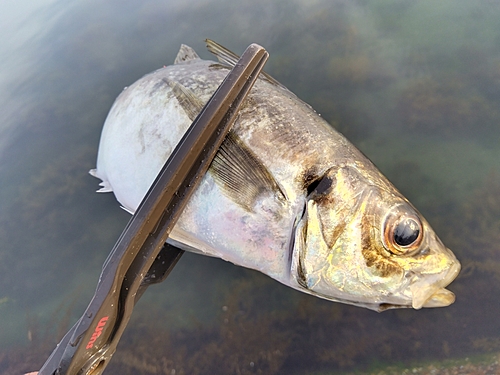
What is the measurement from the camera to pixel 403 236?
127 centimetres

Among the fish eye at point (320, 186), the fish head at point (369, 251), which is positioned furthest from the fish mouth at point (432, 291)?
the fish eye at point (320, 186)

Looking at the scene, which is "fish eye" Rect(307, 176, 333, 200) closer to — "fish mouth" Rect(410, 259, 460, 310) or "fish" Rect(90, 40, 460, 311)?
"fish" Rect(90, 40, 460, 311)

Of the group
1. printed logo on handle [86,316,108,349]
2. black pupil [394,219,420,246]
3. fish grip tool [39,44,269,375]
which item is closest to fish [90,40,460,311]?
black pupil [394,219,420,246]

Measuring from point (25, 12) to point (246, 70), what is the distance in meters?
4.39

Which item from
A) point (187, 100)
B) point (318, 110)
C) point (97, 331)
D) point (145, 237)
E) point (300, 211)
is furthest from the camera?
point (318, 110)

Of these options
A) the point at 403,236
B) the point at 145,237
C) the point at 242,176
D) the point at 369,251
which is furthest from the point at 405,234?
the point at 145,237

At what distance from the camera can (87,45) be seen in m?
3.34

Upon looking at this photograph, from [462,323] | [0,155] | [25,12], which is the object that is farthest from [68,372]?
[25,12]

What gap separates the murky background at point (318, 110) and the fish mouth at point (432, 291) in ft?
1.33

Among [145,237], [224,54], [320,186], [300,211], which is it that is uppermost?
[224,54]

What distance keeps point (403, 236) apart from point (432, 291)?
0.90ft

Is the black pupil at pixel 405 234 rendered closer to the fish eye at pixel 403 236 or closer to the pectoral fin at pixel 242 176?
the fish eye at pixel 403 236

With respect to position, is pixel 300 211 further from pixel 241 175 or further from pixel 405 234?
pixel 405 234

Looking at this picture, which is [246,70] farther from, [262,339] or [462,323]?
[462,323]
